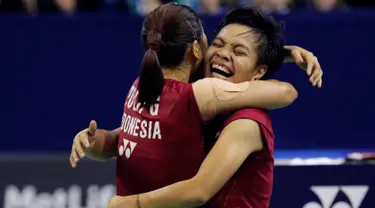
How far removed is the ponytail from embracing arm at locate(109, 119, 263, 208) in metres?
0.27

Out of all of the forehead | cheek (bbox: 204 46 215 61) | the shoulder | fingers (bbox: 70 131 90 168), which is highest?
the forehead

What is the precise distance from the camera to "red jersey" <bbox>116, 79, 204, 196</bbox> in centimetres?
268

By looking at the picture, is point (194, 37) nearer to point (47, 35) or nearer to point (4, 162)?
point (4, 162)

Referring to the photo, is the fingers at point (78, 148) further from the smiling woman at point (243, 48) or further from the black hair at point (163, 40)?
the smiling woman at point (243, 48)

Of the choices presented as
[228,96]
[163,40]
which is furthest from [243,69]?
[163,40]

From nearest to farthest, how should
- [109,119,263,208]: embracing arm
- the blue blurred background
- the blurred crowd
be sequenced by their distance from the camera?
1. [109,119,263,208]: embracing arm
2. the blue blurred background
3. the blurred crowd

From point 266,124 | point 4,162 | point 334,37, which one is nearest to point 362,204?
point 266,124

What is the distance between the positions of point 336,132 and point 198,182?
12.7 feet

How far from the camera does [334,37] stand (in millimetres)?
6266

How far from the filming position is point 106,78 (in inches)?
251

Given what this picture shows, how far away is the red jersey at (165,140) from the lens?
2678mm

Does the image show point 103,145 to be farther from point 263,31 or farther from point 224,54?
point 263,31

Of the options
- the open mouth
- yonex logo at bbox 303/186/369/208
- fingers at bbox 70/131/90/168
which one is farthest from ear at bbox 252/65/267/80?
yonex logo at bbox 303/186/369/208

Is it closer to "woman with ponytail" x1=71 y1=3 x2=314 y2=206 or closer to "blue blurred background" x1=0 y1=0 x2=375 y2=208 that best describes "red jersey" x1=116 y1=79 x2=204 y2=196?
"woman with ponytail" x1=71 y1=3 x2=314 y2=206
